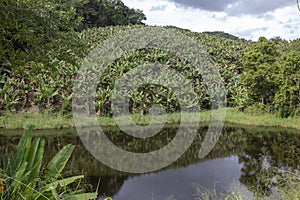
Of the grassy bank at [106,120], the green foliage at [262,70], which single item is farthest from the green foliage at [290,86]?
the green foliage at [262,70]

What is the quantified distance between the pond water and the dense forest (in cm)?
228

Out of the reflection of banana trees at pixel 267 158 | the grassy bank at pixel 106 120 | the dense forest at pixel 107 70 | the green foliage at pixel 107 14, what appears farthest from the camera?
the green foliage at pixel 107 14

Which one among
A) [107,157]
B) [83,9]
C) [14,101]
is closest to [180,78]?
[14,101]

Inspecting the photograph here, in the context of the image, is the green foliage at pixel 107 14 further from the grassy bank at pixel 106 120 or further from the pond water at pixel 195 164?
the pond water at pixel 195 164

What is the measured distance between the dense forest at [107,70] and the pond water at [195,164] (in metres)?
2.28

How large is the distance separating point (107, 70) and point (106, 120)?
3.56 m

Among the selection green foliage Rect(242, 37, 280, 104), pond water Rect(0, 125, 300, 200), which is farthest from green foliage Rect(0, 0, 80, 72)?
green foliage Rect(242, 37, 280, 104)

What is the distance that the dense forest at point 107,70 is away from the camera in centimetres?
326

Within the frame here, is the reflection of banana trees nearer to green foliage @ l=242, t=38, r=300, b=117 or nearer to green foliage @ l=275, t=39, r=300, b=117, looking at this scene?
green foliage @ l=275, t=39, r=300, b=117

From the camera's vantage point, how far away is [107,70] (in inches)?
702

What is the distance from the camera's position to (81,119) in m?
15.3

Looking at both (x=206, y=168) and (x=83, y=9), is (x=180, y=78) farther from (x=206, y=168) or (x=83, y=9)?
(x=83, y=9)

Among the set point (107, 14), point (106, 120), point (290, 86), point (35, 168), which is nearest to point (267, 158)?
point (290, 86)

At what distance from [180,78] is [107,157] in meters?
10.3
